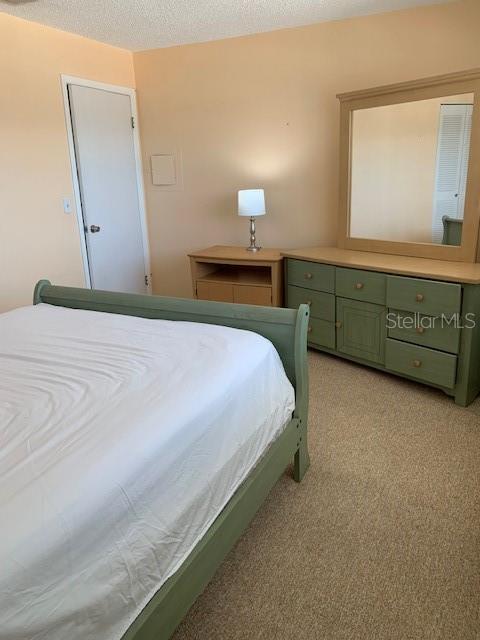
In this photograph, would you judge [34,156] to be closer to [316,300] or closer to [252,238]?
[252,238]

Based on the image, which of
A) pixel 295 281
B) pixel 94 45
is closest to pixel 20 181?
pixel 94 45

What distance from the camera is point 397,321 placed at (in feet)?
9.41

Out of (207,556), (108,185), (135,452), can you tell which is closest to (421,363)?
(207,556)

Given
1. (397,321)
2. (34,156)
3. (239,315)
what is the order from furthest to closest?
(34,156)
(397,321)
(239,315)

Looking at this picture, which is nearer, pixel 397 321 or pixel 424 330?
pixel 424 330

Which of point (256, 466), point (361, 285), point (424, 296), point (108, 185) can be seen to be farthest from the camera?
point (108, 185)

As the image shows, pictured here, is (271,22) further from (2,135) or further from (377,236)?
(2,135)

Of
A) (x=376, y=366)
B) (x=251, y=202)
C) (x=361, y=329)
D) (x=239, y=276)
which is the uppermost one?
(x=251, y=202)

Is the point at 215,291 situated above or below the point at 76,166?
below

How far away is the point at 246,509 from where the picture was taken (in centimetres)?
158

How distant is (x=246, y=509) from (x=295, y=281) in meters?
2.15

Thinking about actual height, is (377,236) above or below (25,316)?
above

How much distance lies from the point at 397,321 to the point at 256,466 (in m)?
1.58

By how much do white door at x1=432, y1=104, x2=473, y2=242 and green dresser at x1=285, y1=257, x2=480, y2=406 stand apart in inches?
21.6
